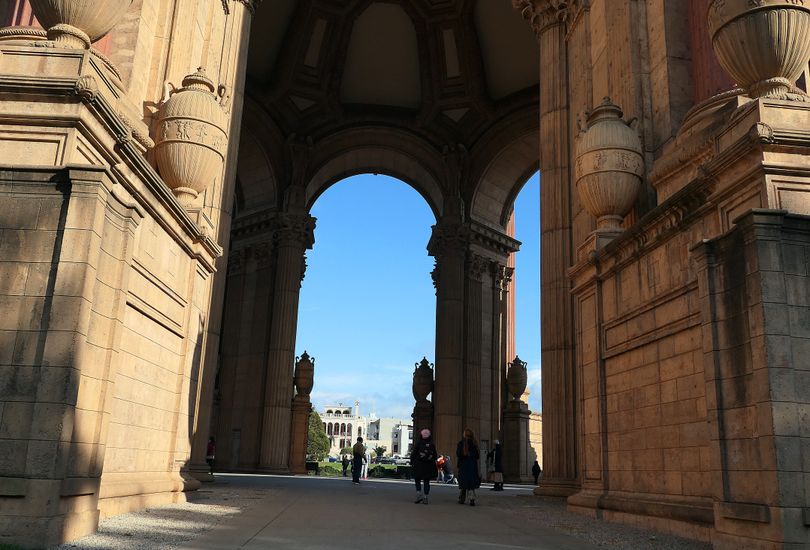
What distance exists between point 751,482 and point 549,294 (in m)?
10.6

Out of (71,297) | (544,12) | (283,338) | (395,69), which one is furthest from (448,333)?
(71,297)

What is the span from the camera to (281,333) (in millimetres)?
31281

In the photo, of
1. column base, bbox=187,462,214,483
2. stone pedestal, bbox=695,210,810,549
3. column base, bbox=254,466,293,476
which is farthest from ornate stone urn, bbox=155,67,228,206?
column base, bbox=254,466,293,476

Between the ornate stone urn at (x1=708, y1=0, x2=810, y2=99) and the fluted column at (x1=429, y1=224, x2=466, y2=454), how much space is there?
2393cm

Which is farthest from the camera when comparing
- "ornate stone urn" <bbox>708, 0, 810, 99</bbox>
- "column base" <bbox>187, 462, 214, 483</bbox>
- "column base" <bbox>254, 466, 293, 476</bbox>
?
"column base" <bbox>254, 466, 293, 476</bbox>

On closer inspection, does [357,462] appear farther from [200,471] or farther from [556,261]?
[556,261]

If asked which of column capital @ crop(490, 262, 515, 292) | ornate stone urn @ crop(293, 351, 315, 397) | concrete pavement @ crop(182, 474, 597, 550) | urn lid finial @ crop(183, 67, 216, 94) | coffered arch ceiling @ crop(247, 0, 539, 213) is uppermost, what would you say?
coffered arch ceiling @ crop(247, 0, 539, 213)

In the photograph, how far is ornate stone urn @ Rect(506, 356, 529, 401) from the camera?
105 ft

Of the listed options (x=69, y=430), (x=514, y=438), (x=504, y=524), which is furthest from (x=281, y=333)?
(x=69, y=430)

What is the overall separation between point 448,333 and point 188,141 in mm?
21925

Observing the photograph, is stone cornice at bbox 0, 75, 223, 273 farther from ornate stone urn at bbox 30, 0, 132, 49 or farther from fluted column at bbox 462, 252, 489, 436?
fluted column at bbox 462, 252, 489, 436

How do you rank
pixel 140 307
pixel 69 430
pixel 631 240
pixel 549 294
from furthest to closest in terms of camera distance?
→ pixel 549 294 → pixel 631 240 → pixel 140 307 → pixel 69 430

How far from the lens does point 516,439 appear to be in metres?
31.9

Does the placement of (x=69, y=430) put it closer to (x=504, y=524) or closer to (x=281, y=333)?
(x=504, y=524)
